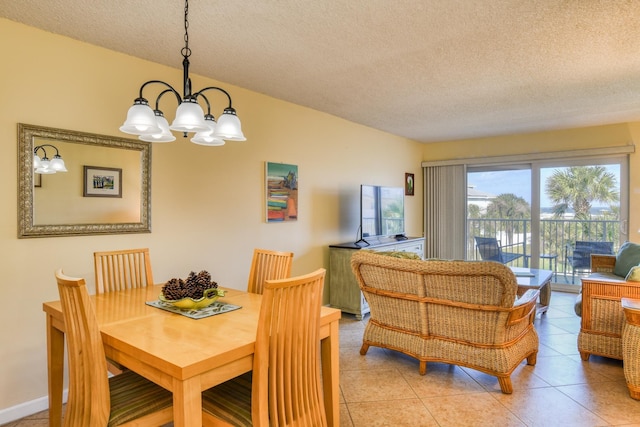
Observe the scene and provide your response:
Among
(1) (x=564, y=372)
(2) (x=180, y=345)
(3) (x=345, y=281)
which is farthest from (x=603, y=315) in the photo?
(2) (x=180, y=345)

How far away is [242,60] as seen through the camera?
293 centimetres

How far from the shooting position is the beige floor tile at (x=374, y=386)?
2.56 m

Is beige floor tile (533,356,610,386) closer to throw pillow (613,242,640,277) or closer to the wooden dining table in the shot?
throw pillow (613,242,640,277)

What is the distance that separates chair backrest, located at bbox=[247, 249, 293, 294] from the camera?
2535mm

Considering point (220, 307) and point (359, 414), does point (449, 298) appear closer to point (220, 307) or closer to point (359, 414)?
point (359, 414)

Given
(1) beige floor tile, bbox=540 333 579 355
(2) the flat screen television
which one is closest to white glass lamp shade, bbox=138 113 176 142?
(2) the flat screen television

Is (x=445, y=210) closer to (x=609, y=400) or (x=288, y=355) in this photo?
(x=609, y=400)

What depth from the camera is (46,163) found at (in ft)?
8.08

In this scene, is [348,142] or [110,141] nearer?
[110,141]

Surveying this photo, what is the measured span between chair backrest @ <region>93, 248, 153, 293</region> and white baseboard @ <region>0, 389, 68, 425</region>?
2.80ft

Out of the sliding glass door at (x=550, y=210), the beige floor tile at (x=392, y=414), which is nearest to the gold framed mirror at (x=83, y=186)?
the beige floor tile at (x=392, y=414)

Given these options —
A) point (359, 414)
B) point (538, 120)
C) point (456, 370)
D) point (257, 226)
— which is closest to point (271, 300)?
point (359, 414)

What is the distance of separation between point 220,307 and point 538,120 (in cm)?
476

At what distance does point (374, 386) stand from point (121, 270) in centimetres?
189
